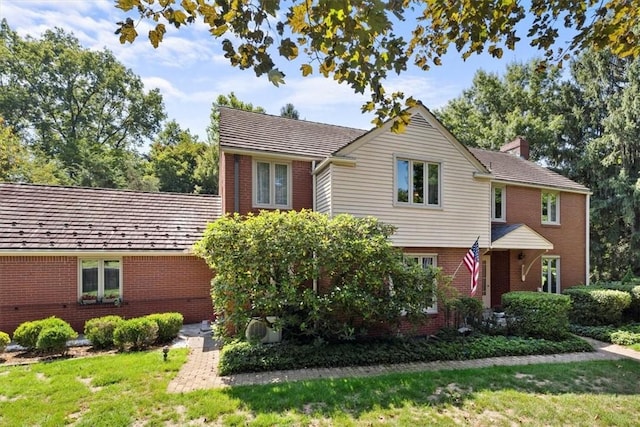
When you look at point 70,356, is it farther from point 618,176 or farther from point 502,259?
point 618,176

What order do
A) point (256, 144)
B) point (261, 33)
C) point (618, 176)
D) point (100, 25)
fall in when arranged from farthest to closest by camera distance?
point (618, 176) → point (256, 144) → point (100, 25) → point (261, 33)

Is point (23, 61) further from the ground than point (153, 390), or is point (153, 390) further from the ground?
point (23, 61)

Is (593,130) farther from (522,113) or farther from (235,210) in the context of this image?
(235,210)

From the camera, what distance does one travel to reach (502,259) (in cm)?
1516

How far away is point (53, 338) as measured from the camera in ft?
26.4

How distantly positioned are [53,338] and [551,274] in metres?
19.4

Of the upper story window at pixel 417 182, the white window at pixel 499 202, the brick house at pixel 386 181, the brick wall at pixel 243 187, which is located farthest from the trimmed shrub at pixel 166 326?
the white window at pixel 499 202

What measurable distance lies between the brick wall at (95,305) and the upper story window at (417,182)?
24.6 feet

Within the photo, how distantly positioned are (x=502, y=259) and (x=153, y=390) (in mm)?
14557

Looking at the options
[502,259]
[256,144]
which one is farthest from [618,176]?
[256,144]

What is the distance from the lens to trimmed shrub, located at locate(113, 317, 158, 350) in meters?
8.53

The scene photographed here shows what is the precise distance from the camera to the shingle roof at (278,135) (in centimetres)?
1140

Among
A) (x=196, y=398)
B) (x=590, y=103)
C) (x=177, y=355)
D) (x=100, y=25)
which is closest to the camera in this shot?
(x=196, y=398)

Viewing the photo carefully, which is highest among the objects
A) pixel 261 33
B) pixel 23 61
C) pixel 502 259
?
pixel 23 61
